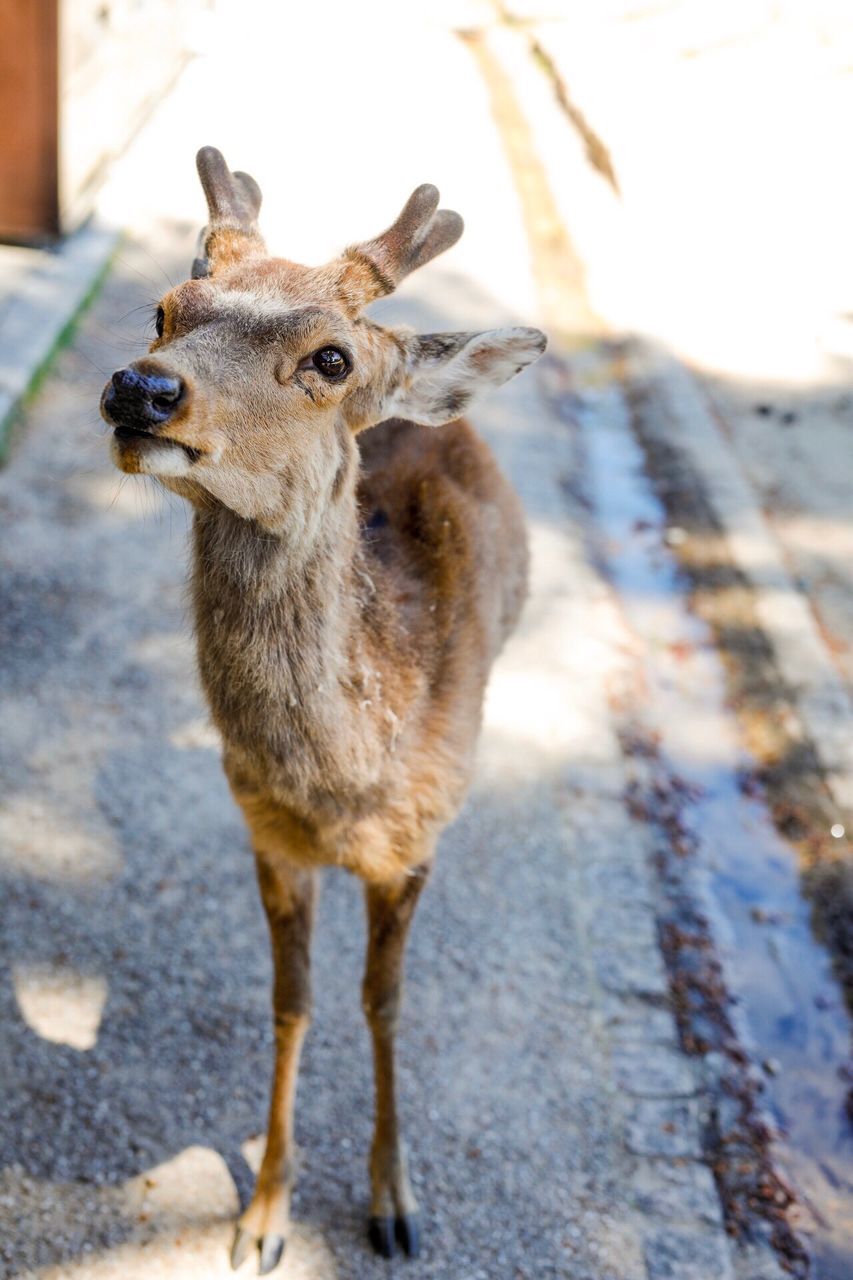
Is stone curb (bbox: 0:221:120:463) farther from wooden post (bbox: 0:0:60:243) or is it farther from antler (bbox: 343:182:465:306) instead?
antler (bbox: 343:182:465:306)

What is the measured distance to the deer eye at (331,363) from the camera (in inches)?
98.9

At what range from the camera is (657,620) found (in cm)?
569

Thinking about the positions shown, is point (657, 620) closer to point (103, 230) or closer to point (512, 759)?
point (512, 759)

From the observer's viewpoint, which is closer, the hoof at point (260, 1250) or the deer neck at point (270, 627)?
the deer neck at point (270, 627)

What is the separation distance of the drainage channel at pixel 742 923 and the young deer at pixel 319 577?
41.5 inches

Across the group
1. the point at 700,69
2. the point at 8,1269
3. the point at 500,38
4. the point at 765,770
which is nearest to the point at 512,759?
the point at 765,770

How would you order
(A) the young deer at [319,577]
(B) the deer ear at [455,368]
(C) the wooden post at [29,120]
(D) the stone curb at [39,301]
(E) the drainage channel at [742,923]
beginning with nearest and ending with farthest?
(A) the young deer at [319,577] < (B) the deer ear at [455,368] < (E) the drainage channel at [742,923] < (D) the stone curb at [39,301] < (C) the wooden post at [29,120]

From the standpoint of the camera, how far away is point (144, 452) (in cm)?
225

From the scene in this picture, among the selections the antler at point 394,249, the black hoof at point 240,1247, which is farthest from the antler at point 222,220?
the black hoof at point 240,1247

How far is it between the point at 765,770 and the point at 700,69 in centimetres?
418

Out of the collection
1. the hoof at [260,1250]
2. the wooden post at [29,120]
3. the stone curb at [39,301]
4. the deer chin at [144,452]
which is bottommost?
the hoof at [260,1250]

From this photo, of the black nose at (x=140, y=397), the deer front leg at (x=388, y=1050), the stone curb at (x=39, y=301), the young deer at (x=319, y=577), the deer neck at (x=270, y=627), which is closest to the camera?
the black nose at (x=140, y=397)

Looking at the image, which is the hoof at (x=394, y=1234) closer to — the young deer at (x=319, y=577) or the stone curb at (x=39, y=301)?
the young deer at (x=319, y=577)

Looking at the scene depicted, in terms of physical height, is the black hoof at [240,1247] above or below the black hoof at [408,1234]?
above
